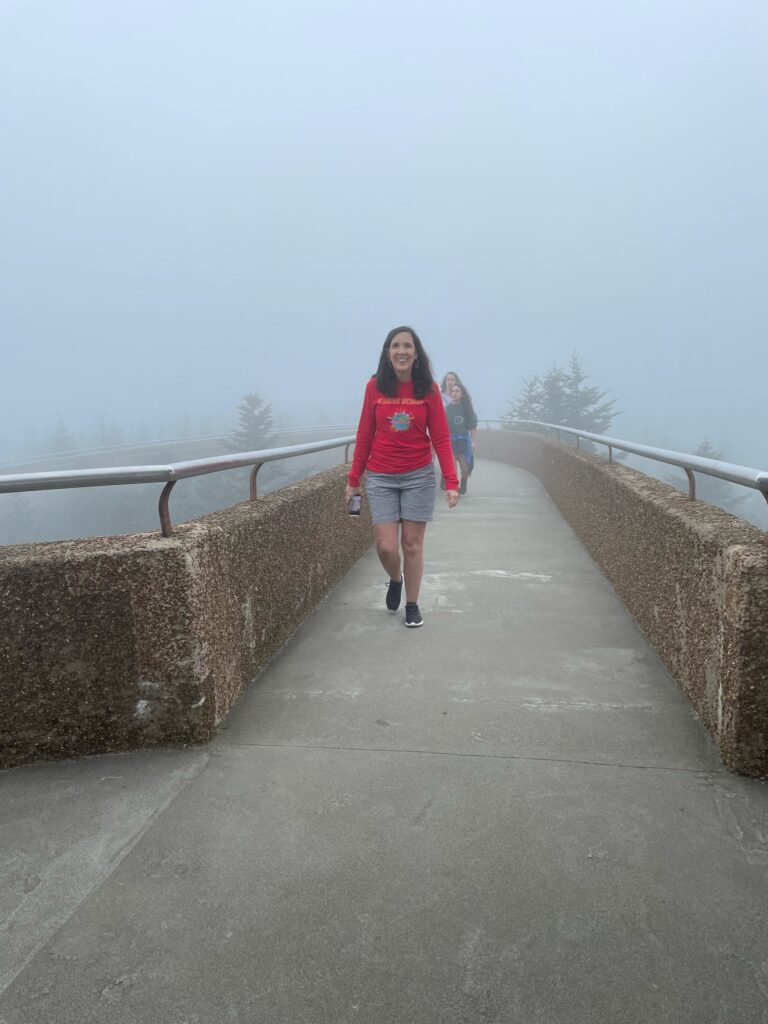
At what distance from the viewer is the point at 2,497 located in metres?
69.8

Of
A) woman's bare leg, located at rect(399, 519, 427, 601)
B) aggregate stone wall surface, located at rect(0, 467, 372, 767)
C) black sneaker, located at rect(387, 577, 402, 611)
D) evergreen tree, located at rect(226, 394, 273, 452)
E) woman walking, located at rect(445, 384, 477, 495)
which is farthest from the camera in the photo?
evergreen tree, located at rect(226, 394, 273, 452)

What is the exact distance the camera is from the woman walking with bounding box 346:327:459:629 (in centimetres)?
445

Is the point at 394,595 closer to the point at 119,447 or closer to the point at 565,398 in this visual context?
the point at 119,447

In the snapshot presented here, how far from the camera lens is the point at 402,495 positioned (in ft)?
15.0

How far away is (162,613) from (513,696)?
1.61 metres

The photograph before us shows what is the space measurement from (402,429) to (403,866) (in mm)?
2779

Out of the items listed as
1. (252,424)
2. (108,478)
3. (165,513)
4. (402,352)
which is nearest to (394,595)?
(402,352)

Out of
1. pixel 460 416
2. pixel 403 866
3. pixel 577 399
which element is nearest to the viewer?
pixel 403 866

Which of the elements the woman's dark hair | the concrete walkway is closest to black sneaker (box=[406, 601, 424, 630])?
the concrete walkway

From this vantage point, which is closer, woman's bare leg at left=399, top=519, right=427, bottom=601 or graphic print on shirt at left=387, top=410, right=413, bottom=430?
graphic print on shirt at left=387, top=410, right=413, bottom=430

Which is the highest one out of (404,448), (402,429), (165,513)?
(402,429)

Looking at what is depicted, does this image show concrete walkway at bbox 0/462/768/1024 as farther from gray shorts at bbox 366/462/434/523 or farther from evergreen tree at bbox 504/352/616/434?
evergreen tree at bbox 504/352/616/434

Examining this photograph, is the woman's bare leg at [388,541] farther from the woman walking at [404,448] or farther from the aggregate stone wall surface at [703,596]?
the aggregate stone wall surface at [703,596]

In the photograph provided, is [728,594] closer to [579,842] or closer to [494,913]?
[579,842]
